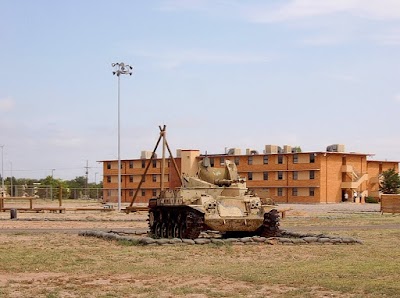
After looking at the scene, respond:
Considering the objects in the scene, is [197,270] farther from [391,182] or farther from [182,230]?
[391,182]

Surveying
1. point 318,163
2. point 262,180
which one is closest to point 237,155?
point 262,180

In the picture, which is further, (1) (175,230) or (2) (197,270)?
(1) (175,230)

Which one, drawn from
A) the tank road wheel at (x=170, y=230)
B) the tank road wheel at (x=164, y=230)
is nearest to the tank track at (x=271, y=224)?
the tank road wheel at (x=170, y=230)

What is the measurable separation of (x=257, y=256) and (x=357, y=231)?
1273 cm

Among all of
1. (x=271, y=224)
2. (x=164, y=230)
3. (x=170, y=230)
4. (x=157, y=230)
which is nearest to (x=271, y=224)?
(x=271, y=224)

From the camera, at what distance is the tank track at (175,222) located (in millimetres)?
28531

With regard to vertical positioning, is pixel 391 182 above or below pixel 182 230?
above

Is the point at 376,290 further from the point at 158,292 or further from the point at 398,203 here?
the point at 398,203

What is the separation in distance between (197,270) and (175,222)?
36.9 ft

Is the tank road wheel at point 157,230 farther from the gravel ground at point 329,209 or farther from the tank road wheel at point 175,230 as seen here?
the gravel ground at point 329,209

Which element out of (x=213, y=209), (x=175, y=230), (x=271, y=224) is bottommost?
(x=175, y=230)

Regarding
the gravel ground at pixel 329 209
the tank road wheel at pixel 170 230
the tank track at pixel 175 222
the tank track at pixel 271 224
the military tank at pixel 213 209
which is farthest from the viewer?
the gravel ground at pixel 329 209

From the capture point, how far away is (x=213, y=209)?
95.6 feet

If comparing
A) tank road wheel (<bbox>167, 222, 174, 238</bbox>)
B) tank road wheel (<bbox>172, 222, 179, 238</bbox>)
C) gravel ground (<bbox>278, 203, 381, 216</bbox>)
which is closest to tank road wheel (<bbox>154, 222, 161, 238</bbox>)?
tank road wheel (<bbox>167, 222, 174, 238</bbox>)
